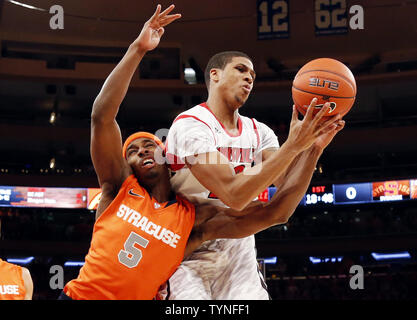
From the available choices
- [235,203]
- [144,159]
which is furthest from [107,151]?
[235,203]

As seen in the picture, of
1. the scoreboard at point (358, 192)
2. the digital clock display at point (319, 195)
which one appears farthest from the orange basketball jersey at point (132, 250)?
the digital clock display at point (319, 195)

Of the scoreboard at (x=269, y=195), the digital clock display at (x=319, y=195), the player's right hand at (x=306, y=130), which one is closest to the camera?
the player's right hand at (x=306, y=130)

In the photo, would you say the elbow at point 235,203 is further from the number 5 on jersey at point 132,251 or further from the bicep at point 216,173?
the number 5 on jersey at point 132,251

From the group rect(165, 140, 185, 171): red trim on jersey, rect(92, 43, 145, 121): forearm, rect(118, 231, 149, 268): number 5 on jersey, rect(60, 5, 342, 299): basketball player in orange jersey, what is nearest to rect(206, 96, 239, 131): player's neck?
rect(165, 140, 185, 171): red trim on jersey

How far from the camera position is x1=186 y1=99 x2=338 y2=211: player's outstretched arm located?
8.82 ft

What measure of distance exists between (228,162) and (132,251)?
2.49ft

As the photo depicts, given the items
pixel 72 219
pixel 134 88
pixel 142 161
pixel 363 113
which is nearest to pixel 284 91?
pixel 363 113

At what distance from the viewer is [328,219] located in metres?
19.0

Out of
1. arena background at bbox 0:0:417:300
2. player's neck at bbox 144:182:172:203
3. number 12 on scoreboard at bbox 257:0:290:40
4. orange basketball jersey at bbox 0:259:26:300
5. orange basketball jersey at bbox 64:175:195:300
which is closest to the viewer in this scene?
orange basketball jersey at bbox 64:175:195:300

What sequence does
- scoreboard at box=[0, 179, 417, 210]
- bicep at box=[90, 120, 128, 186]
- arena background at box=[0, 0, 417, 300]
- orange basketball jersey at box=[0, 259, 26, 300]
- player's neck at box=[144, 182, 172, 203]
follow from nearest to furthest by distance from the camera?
bicep at box=[90, 120, 128, 186], player's neck at box=[144, 182, 172, 203], orange basketball jersey at box=[0, 259, 26, 300], arena background at box=[0, 0, 417, 300], scoreboard at box=[0, 179, 417, 210]

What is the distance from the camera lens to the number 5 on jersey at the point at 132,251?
2979 mm

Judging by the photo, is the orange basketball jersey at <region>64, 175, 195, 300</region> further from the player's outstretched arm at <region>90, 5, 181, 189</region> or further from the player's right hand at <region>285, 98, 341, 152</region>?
the player's right hand at <region>285, 98, 341, 152</region>

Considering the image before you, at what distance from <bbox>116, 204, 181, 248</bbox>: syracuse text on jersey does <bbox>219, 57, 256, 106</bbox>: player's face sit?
950mm
